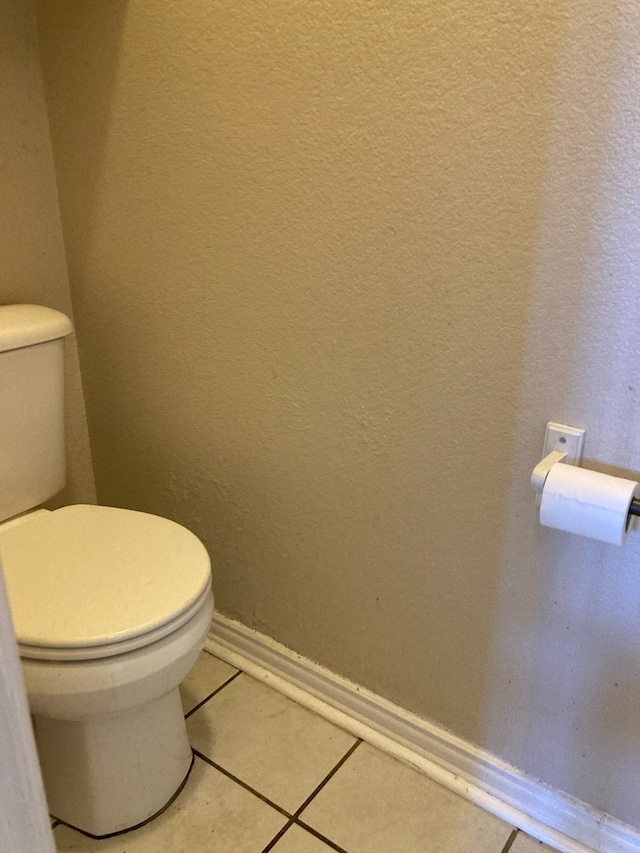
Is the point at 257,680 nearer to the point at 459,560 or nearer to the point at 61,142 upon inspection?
the point at 459,560

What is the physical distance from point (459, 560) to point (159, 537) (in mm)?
537

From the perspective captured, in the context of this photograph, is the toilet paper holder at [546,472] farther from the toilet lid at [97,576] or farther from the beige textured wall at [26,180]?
the beige textured wall at [26,180]

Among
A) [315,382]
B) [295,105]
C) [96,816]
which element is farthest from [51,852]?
[295,105]

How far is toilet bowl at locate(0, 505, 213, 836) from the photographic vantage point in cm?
102

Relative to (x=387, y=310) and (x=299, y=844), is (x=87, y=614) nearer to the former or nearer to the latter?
(x=299, y=844)

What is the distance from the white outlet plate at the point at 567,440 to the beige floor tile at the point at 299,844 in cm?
79

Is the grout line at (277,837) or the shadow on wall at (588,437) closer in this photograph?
the shadow on wall at (588,437)

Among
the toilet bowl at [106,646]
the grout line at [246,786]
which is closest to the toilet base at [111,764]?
the toilet bowl at [106,646]

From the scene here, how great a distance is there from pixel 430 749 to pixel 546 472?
691mm

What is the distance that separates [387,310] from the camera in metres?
1.12

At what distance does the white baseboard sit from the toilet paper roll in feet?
1.84

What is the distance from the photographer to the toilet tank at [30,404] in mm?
1302

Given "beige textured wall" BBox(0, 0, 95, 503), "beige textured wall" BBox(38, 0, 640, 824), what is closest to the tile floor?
"beige textured wall" BBox(38, 0, 640, 824)

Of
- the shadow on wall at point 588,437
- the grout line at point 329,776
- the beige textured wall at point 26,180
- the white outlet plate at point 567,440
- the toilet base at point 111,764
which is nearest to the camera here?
the shadow on wall at point 588,437
